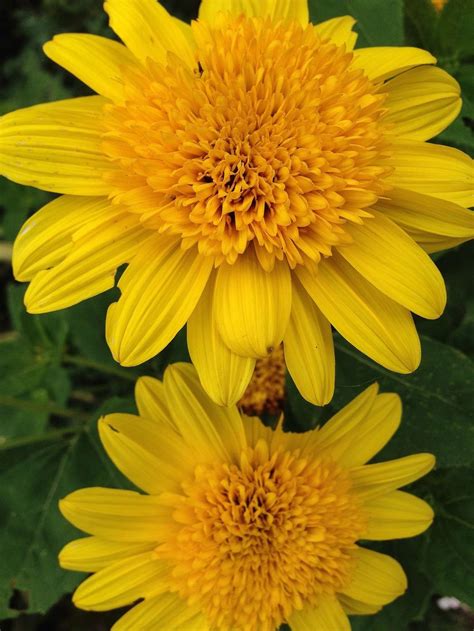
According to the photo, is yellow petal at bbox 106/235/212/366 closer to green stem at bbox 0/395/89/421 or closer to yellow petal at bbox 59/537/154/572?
yellow petal at bbox 59/537/154/572

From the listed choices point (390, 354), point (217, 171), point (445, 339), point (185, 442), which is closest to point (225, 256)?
point (217, 171)

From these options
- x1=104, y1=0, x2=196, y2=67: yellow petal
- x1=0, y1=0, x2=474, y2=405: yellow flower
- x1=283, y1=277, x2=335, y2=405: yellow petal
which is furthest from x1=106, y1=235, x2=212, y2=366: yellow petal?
x1=104, y1=0, x2=196, y2=67: yellow petal

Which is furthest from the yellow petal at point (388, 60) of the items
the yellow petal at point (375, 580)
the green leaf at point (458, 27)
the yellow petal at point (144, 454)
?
the yellow petal at point (375, 580)

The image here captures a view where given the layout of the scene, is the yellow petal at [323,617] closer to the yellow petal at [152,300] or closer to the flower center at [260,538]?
the flower center at [260,538]

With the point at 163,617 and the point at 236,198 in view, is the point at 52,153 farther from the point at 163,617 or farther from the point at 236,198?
the point at 163,617

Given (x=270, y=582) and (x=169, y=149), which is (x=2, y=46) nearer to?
(x=169, y=149)
